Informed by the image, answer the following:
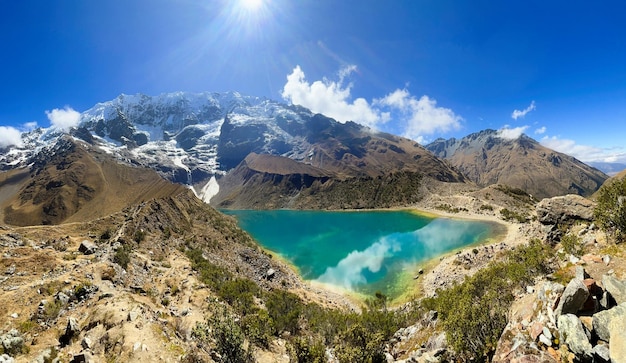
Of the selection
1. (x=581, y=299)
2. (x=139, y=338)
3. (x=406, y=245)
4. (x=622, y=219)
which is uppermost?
(x=622, y=219)

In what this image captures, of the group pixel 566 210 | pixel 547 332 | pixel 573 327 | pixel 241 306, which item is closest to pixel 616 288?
pixel 573 327

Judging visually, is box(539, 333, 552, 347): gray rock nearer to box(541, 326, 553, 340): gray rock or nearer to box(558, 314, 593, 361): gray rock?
box(541, 326, 553, 340): gray rock

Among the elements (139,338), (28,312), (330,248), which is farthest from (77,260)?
(330,248)

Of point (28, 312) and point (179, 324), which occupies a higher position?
point (28, 312)

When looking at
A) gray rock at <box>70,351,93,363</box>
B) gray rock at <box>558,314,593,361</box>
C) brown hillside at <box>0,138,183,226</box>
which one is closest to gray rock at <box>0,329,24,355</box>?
gray rock at <box>70,351,93,363</box>

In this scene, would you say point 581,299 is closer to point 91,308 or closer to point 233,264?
point 91,308

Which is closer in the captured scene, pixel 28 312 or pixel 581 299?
pixel 581 299
